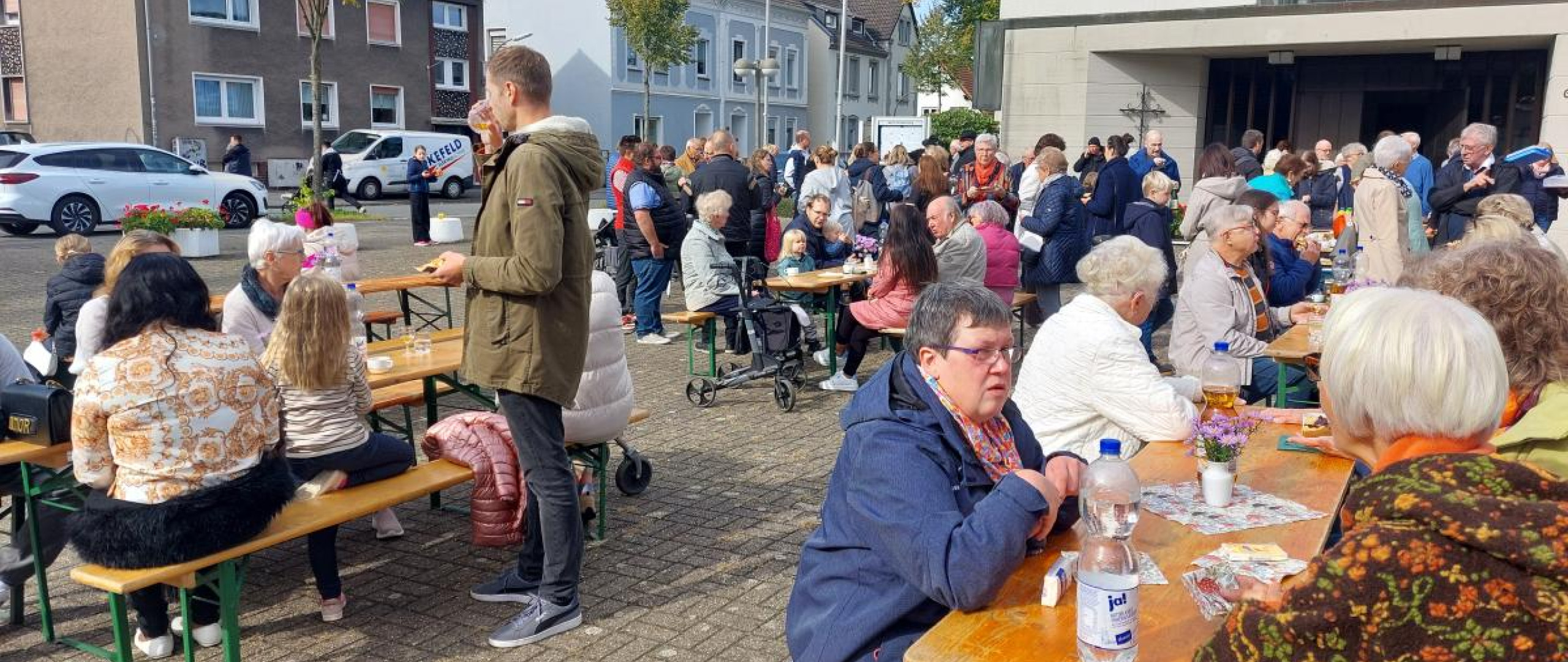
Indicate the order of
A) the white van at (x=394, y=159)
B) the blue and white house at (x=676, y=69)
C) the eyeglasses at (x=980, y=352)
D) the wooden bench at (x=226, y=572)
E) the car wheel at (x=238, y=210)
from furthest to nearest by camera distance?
1. the blue and white house at (x=676, y=69)
2. the white van at (x=394, y=159)
3. the car wheel at (x=238, y=210)
4. the wooden bench at (x=226, y=572)
5. the eyeglasses at (x=980, y=352)

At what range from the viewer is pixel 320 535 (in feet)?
14.0

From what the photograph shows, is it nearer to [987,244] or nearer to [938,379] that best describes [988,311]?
[938,379]

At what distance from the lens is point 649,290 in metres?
10.0

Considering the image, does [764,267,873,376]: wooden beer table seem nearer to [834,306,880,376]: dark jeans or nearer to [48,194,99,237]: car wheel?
[834,306,880,376]: dark jeans

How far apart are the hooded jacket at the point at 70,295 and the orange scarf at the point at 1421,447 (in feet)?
19.5

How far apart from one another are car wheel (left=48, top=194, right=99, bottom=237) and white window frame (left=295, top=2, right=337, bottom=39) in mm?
15531

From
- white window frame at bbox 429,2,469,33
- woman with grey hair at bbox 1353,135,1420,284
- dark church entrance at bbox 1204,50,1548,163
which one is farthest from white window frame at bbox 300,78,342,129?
woman with grey hair at bbox 1353,135,1420,284

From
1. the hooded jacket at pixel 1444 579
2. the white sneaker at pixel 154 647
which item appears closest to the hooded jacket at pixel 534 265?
the white sneaker at pixel 154 647

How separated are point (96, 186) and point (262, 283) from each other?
15.3 meters

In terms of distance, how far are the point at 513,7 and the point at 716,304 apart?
3840cm

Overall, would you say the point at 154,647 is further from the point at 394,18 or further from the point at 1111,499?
the point at 394,18

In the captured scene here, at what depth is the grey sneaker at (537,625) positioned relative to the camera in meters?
4.09

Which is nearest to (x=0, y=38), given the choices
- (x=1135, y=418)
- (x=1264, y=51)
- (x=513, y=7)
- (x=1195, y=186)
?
(x=513, y=7)

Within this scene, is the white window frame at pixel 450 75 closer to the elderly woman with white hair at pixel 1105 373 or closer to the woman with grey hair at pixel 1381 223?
the woman with grey hair at pixel 1381 223
